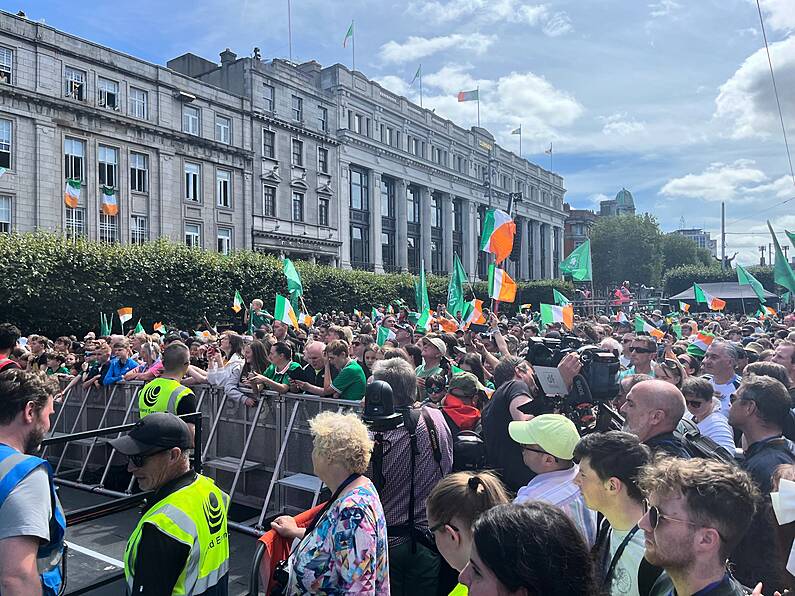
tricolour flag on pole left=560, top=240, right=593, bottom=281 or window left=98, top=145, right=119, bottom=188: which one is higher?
window left=98, top=145, right=119, bottom=188

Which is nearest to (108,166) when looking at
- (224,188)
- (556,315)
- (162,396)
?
(224,188)

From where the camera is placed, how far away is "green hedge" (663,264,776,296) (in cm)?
6253

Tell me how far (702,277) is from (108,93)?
58.3 meters

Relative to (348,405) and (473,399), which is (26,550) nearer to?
(473,399)

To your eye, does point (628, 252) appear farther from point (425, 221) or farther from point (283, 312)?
point (283, 312)

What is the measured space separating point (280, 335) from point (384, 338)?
99.9 inches

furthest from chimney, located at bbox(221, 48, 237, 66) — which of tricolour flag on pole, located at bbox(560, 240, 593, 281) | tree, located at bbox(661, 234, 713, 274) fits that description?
tree, located at bbox(661, 234, 713, 274)

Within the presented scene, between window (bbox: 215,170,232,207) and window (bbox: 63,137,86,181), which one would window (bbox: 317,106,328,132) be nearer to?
window (bbox: 215,170,232,207)

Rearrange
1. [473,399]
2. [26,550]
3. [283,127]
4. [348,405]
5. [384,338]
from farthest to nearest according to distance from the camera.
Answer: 1. [283,127]
2. [384,338]
3. [348,405]
4. [473,399]
5. [26,550]

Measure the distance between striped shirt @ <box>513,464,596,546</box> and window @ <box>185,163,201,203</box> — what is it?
115 ft

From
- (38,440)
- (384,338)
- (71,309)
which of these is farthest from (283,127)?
(38,440)

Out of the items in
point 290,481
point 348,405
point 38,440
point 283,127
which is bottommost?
point 290,481

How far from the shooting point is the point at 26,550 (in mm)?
2373

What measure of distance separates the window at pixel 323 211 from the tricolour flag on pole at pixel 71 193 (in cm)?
1840
